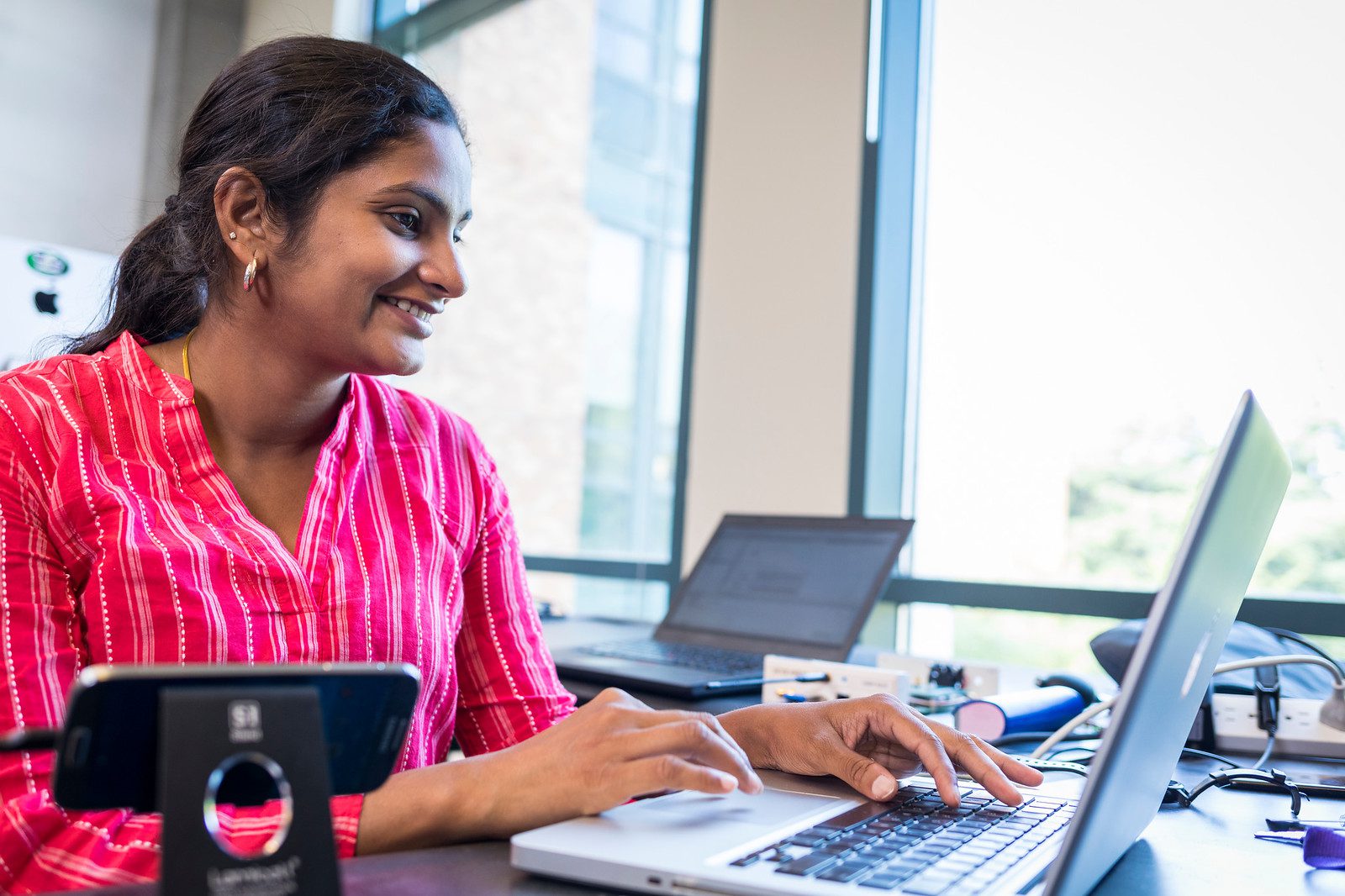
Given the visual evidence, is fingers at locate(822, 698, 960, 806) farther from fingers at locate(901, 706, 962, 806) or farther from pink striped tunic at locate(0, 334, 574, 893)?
pink striped tunic at locate(0, 334, 574, 893)

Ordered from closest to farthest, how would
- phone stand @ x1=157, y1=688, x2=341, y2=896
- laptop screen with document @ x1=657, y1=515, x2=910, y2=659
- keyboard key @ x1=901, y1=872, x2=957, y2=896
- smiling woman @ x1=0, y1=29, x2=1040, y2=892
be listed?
phone stand @ x1=157, y1=688, x2=341, y2=896 → keyboard key @ x1=901, y1=872, x2=957, y2=896 → smiling woman @ x1=0, y1=29, x2=1040, y2=892 → laptop screen with document @ x1=657, y1=515, x2=910, y2=659

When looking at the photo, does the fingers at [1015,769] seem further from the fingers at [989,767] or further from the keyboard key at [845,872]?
the keyboard key at [845,872]

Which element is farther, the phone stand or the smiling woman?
the smiling woman

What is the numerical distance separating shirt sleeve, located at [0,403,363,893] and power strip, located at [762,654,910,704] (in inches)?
28.6

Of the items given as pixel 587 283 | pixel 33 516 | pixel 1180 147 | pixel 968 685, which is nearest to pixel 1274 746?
pixel 968 685

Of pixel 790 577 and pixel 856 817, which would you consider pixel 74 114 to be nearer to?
pixel 790 577

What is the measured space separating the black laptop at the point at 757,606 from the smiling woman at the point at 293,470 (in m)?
0.25

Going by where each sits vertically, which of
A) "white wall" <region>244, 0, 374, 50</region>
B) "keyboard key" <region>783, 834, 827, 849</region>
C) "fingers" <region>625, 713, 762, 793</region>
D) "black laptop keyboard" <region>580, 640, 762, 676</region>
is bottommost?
"black laptop keyboard" <region>580, 640, 762, 676</region>

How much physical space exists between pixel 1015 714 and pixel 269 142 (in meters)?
1.05

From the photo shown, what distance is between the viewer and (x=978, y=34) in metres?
2.16

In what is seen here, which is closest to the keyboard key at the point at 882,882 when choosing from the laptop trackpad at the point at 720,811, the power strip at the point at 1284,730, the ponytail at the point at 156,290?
the laptop trackpad at the point at 720,811

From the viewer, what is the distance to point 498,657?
1.27 m

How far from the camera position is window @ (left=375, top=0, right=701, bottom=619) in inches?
107

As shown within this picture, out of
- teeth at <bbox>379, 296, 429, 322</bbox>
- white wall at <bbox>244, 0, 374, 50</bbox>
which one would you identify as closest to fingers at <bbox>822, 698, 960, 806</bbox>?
teeth at <bbox>379, 296, 429, 322</bbox>
